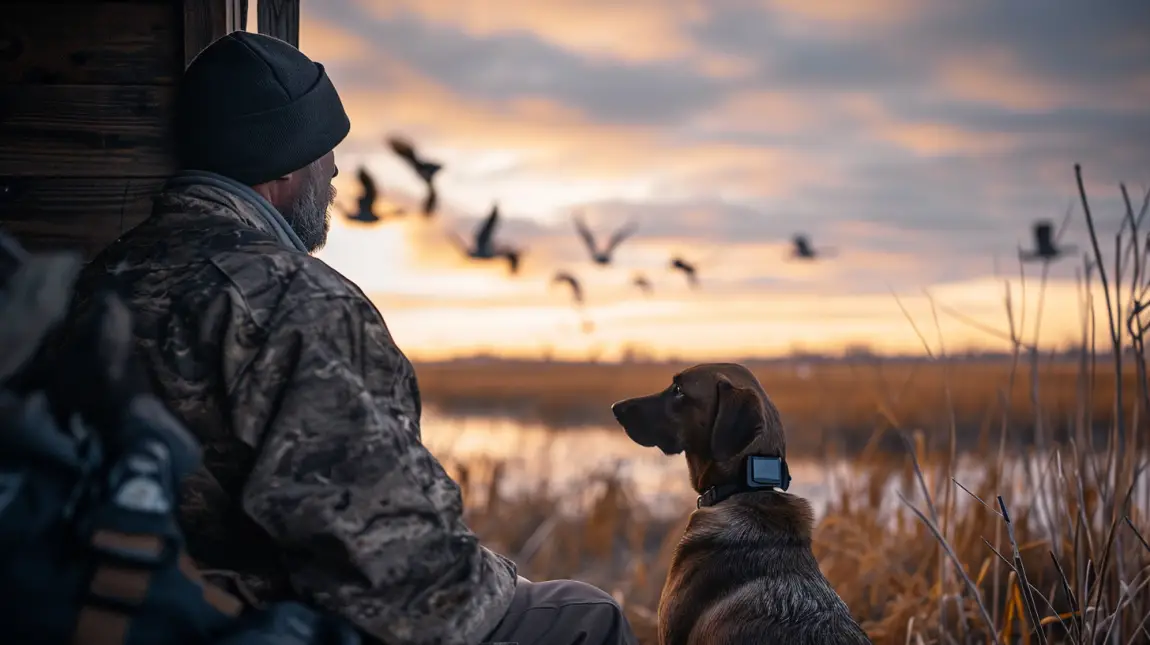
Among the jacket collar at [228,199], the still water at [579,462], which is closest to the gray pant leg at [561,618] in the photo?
the jacket collar at [228,199]

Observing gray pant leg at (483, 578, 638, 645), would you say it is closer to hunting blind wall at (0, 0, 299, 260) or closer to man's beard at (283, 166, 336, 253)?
man's beard at (283, 166, 336, 253)

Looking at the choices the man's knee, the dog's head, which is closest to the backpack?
the man's knee

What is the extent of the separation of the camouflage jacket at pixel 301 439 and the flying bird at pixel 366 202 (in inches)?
113

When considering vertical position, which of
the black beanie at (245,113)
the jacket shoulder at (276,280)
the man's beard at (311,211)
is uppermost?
the black beanie at (245,113)

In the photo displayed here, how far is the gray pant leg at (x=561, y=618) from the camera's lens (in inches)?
90.5

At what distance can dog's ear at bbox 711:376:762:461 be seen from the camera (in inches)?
140

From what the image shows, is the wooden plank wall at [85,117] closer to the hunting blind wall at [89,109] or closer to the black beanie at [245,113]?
the hunting blind wall at [89,109]

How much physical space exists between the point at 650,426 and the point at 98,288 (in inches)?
89.8

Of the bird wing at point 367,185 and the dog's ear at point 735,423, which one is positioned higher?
the bird wing at point 367,185

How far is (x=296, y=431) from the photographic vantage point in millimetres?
1863

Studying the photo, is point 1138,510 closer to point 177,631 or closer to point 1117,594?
point 1117,594

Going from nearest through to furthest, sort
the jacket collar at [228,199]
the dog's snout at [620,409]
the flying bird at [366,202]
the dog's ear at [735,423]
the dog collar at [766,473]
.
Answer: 1. the jacket collar at [228,199]
2. the dog collar at [766,473]
3. the dog's ear at [735,423]
4. the dog's snout at [620,409]
5. the flying bird at [366,202]

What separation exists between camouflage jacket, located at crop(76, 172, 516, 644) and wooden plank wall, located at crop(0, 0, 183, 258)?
40.1 inches

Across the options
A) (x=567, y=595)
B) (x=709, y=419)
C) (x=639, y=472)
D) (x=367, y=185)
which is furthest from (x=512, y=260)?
(x=639, y=472)
